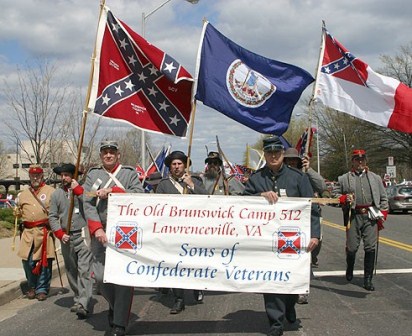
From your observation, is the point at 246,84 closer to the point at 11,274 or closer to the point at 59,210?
the point at 59,210

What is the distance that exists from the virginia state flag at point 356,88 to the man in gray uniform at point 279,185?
104 inches

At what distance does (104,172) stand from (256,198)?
1.67 m

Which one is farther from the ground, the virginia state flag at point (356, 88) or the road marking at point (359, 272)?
the virginia state flag at point (356, 88)

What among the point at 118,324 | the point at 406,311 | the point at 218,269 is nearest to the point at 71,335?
the point at 118,324

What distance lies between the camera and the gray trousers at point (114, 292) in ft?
16.8

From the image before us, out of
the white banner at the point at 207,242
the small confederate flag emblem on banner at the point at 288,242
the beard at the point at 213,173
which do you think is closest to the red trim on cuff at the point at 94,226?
the white banner at the point at 207,242

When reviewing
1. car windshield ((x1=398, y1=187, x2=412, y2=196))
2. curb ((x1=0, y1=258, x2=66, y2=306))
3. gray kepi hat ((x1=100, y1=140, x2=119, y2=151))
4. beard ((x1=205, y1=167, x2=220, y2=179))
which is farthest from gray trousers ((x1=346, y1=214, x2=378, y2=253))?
car windshield ((x1=398, y1=187, x2=412, y2=196))

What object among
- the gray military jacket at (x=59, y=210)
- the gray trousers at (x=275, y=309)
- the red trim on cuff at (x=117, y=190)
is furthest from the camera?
the gray military jacket at (x=59, y=210)

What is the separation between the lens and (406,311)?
607 centimetres

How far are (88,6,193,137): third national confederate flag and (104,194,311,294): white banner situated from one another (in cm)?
Answer: 157

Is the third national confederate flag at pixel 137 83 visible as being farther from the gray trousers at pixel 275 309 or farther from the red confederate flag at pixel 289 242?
the gray trousers at pixel 275 309

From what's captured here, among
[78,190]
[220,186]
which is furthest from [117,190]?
[220,186]

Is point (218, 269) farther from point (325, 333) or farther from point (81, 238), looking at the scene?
point (81, 238)

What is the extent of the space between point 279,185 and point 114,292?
206 centimetres
